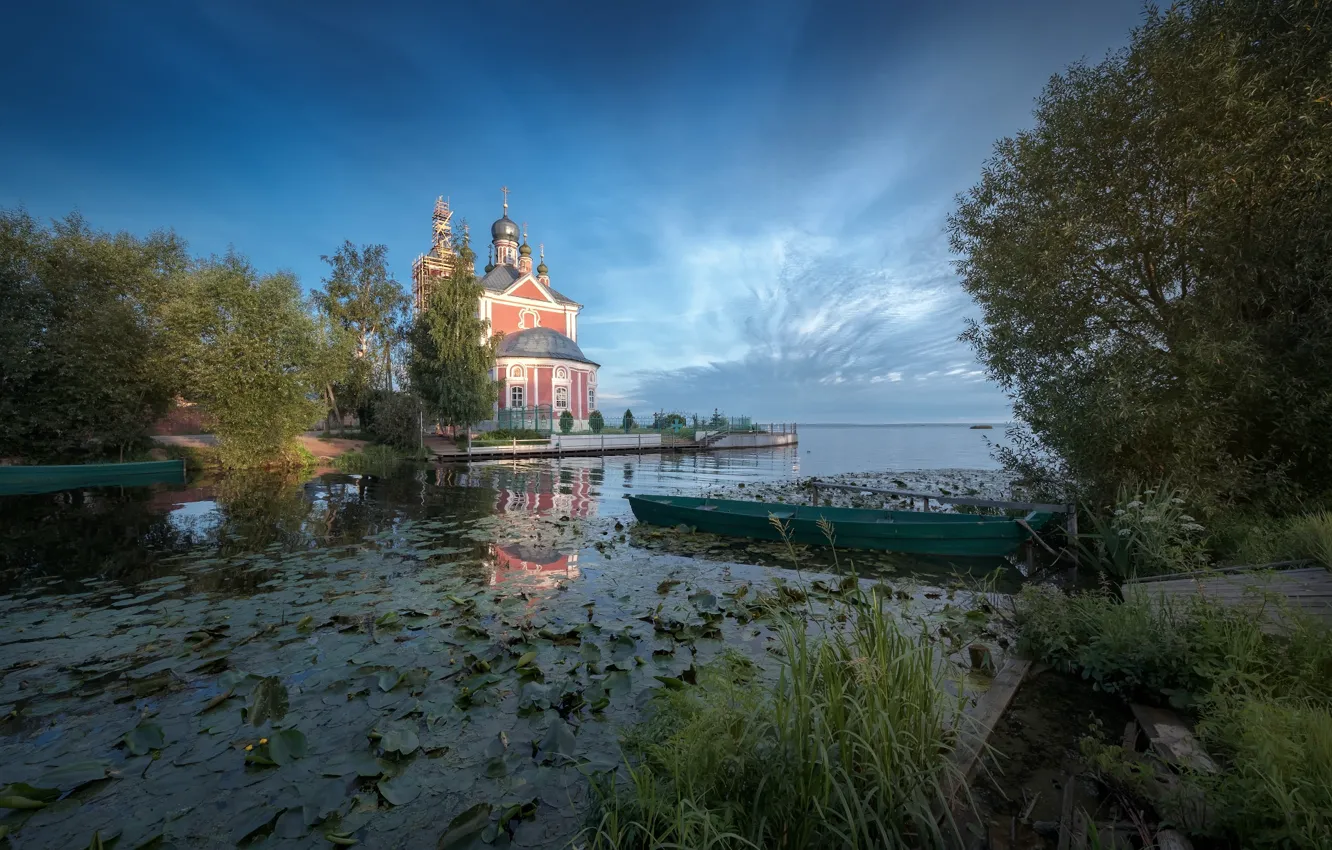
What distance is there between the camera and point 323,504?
15516 millimetres

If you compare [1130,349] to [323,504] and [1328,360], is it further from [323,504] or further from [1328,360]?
[323,504]

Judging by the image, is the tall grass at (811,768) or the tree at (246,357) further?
the tree at (246,357)

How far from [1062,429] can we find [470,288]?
32.6 meters

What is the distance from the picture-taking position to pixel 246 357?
74.3ft

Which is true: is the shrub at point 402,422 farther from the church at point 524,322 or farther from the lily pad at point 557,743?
the lily pad at point 557,743

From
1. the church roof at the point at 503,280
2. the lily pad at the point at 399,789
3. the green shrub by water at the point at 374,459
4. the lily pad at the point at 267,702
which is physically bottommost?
the lily pad at the point at 399,789

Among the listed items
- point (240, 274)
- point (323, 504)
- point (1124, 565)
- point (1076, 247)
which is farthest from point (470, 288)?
point (1124, 565)

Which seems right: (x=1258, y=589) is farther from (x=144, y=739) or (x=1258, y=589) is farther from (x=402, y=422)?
(x=402, y=422)

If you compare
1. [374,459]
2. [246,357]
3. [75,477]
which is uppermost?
[246,357]

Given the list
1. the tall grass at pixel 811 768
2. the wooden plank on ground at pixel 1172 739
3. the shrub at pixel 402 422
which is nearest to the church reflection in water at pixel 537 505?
the tall grass at pixel 811 768

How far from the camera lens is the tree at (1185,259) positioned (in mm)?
7059

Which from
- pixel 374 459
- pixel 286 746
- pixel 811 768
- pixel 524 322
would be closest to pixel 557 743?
pixel 286 746

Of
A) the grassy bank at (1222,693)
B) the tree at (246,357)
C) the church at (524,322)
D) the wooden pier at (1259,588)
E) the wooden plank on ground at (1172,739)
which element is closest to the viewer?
the grassy bank at (1222,693)

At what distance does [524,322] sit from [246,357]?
29335 millimetres
